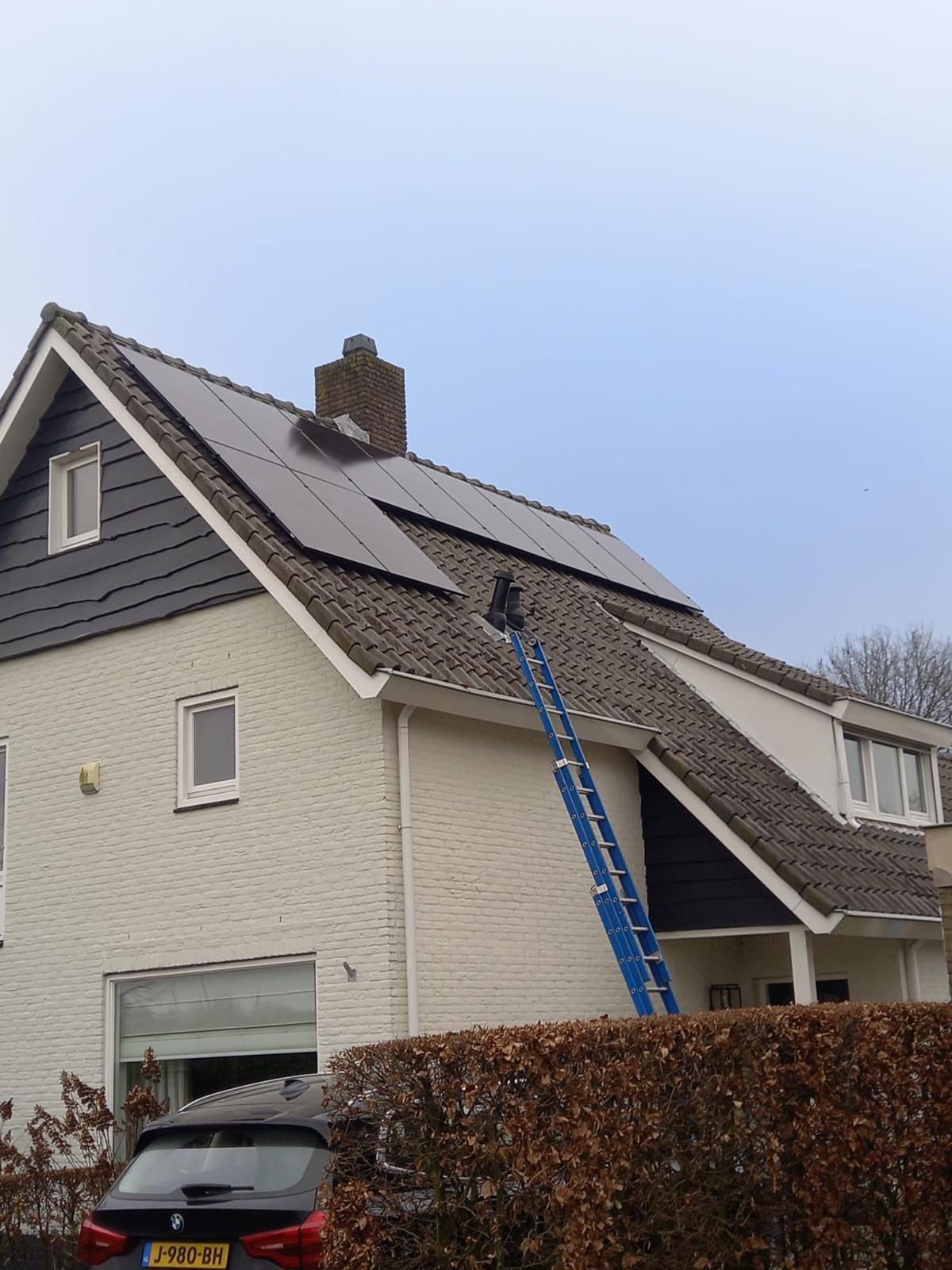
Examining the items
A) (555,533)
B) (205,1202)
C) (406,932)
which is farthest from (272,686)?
(555,533)

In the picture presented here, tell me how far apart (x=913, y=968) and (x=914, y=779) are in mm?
2991

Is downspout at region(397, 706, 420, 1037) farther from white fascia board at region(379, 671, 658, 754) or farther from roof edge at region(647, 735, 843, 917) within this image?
roof edge at region(647, 735, 843, 917)

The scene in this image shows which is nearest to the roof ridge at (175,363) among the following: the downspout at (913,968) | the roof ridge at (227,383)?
the roof ridge at (227,383)

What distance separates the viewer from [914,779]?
56.3 feet

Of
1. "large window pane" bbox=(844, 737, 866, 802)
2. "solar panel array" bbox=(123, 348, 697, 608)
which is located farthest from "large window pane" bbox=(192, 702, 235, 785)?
"large window pane" bbox=(844, 737, 866, 802)

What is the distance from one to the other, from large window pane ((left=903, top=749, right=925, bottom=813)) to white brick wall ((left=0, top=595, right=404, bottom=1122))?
7439 mm

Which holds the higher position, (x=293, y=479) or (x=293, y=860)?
(x=293, y=479)

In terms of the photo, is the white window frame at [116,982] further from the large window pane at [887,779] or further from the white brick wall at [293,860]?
the large window pane at [887,779]

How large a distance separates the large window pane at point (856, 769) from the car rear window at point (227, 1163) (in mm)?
9714

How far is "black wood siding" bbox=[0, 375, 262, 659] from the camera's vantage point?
1384cm

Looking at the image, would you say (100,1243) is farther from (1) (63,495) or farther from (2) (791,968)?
(1) (63,495)

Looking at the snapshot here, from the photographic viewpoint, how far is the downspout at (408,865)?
1167 cm

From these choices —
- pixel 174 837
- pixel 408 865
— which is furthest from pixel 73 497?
pixel 408 865

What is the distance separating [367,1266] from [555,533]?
13.5 m
